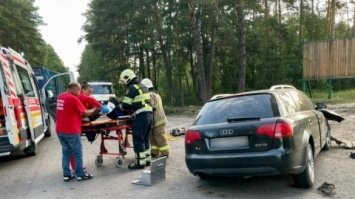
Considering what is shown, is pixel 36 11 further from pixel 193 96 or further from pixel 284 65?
pixel 284 65

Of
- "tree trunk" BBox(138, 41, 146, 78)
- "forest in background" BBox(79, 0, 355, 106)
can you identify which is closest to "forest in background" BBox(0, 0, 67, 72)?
"forest in background" BBox(79, 0, 355, 106)

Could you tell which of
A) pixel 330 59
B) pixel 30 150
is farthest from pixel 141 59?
pixel 30 150

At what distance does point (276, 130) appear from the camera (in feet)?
17.1

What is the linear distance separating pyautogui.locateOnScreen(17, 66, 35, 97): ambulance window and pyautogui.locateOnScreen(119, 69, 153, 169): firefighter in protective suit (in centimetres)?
352

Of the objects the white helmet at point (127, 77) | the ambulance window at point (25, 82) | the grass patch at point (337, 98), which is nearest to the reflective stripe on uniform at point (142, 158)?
the white helmet at point (127, 77)

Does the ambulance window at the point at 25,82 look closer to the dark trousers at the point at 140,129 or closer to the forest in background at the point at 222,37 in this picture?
the dark trousers at the point at 140,129

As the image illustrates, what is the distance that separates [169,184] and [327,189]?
2368 millimetres

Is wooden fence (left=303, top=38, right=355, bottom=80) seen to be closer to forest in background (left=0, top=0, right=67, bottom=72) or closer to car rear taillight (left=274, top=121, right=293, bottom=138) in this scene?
car rear taillight (left=274, top=121, right=293, bottom=138)

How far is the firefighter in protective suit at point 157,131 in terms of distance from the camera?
863 cm

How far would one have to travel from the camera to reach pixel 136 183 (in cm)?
664

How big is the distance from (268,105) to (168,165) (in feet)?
9.76

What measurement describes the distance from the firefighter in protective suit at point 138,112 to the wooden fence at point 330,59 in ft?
49.5

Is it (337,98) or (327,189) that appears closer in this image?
(327,189)

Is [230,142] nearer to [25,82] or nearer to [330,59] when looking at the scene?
[25,82]
